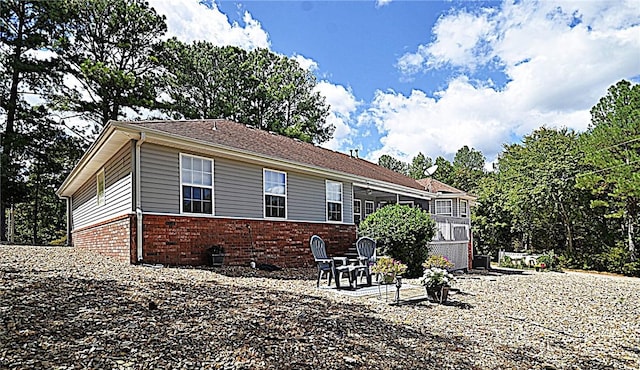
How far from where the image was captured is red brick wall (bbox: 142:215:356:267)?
8570 millimetres

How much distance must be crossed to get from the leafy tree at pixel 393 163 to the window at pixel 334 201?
4008cm

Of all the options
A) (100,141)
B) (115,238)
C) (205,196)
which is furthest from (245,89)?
(115,238)

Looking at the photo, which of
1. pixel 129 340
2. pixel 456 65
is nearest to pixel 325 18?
pixel 456 65

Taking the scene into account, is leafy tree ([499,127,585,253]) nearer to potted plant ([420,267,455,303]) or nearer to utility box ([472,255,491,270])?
utility box ([472,255,491,270])

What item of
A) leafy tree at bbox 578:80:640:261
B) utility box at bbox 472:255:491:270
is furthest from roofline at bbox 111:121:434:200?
leafy tree at bbox 578:80:640:261

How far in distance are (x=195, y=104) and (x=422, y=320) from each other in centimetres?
2307

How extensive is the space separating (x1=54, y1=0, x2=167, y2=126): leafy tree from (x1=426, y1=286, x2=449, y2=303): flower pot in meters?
19.0

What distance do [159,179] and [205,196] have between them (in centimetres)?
121

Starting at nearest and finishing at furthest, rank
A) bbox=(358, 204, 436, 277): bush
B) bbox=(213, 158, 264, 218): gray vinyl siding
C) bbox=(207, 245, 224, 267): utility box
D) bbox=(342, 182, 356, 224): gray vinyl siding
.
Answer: bbox=(207, 245, 224, 267): utility box < bbox=(213, 158, 264, 218): gray vinyl siding < bbox=(358, 204, 436, 277): bush < bbox=(342, 182, 356, 224): gray vinyl siding

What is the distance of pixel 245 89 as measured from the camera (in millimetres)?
26953

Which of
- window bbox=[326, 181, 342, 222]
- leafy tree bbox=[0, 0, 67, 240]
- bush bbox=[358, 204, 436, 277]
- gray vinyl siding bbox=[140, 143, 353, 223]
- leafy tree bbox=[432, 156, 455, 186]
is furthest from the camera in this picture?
leafy tree bbox=[432, 156, 455, 186]

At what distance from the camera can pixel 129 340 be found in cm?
350

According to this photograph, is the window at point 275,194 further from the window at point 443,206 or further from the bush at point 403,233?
the window at point 443,206

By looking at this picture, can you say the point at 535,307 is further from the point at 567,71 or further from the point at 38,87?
the point at 38,87
